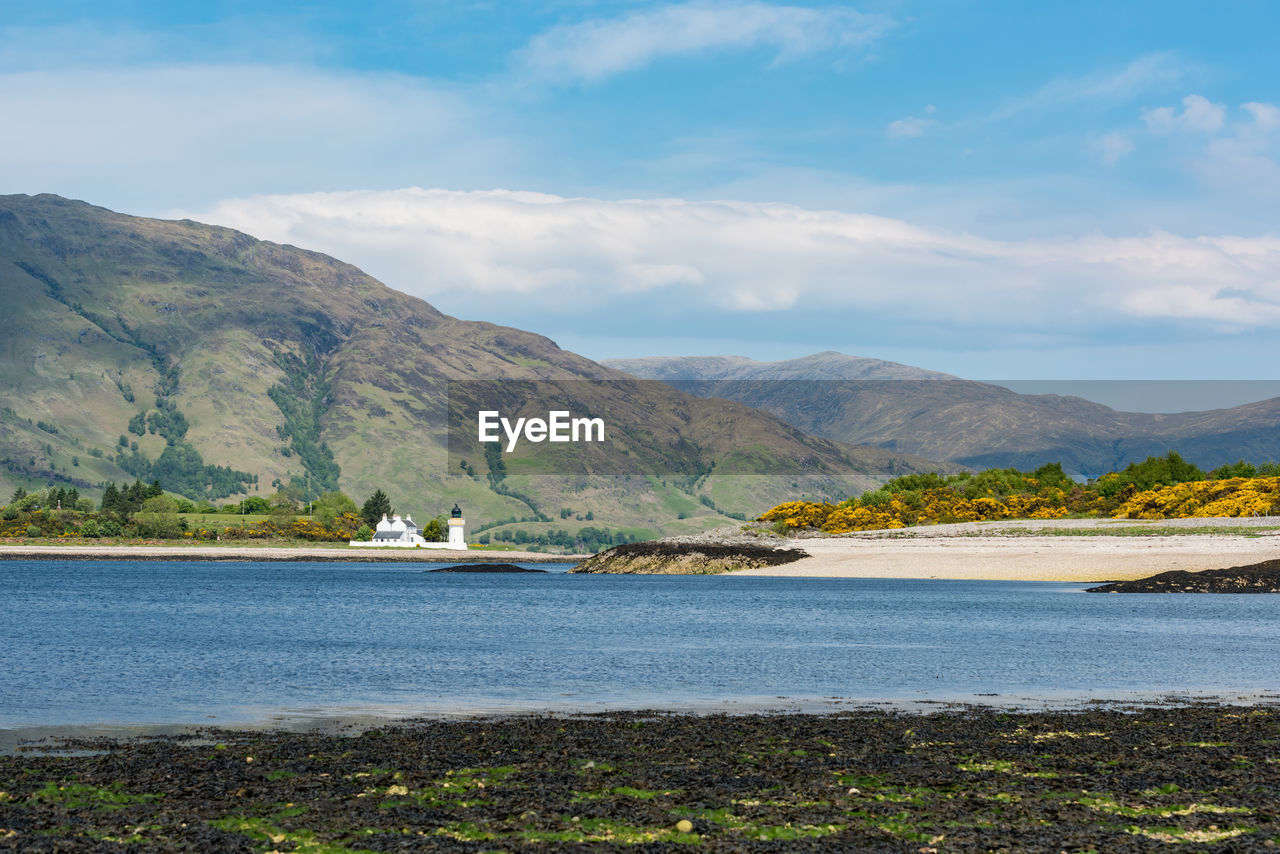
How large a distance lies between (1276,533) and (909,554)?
43.6 meters

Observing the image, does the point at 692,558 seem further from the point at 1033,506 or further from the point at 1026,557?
the point at 1026,557

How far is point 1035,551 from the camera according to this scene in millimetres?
133625

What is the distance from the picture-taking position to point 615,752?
25000 millimetres

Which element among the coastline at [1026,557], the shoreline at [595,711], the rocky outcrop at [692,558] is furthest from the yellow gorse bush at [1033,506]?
the shoreline at [595,711]

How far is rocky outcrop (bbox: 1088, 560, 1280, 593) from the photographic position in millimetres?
103062

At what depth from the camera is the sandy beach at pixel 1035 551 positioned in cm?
11719

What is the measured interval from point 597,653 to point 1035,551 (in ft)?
310

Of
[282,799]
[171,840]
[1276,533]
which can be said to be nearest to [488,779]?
[282,799]

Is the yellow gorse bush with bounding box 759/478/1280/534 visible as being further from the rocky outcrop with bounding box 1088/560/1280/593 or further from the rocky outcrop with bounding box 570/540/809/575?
the rocky outcrop with bounding box 1088/560/1280/593

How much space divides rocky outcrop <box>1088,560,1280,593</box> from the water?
4729mm

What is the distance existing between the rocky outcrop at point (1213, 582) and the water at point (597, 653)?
4.73 meters

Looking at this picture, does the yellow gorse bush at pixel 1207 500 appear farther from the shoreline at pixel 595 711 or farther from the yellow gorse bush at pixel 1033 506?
the shoreline at pixel 595 711

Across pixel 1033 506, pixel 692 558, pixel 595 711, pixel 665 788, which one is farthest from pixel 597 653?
pixel 1033 506

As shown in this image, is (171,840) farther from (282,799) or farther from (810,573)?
(810,573)
